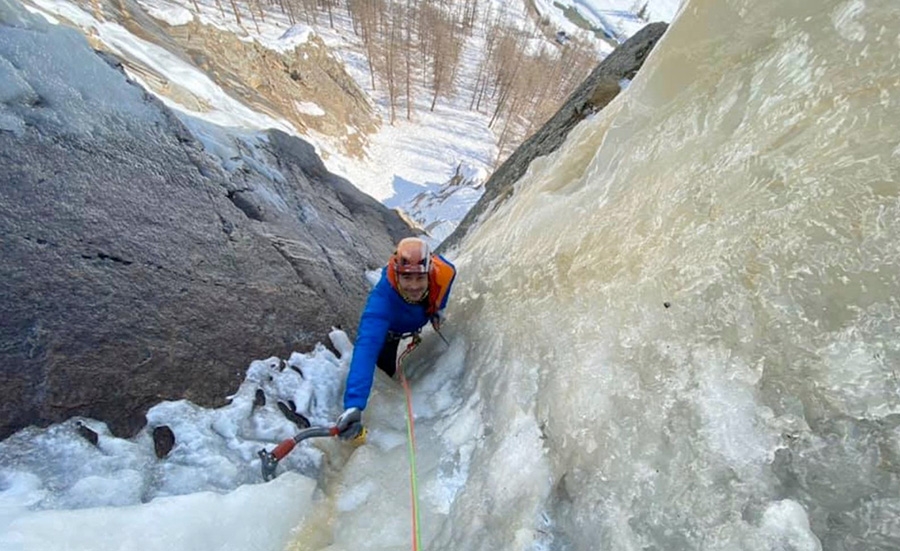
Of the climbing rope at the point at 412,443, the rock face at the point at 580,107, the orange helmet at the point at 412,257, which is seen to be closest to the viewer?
the climbing rope at the point at 412,443

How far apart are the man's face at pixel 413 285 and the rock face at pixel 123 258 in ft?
3.36

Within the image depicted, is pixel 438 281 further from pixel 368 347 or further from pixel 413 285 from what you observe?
pixel 368 347

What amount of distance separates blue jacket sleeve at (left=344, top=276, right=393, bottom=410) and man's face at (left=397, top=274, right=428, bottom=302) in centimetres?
12

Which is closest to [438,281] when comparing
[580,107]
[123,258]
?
[123,258]

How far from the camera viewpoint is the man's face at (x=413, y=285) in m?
3.44

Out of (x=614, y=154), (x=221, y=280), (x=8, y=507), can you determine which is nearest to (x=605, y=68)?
(x=614, y=154)

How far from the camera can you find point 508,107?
138 ft

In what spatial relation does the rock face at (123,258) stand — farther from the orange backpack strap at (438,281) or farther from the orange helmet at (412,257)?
the orange helmet at (412,257)

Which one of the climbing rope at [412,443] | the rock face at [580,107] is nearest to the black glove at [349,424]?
the climbing rope at [412,443]

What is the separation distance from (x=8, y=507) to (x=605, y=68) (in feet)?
24.2

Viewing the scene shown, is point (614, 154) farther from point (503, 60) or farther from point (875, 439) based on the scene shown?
point (503, 60)

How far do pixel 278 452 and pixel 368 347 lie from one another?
0.82 m

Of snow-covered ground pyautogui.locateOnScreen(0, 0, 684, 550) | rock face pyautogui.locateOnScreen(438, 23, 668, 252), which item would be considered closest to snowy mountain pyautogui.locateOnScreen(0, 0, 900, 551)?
snow-covered ground pyautogui.locateOnScreen(0, 0, 684, 550)

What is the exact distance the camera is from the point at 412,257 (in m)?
3.36
